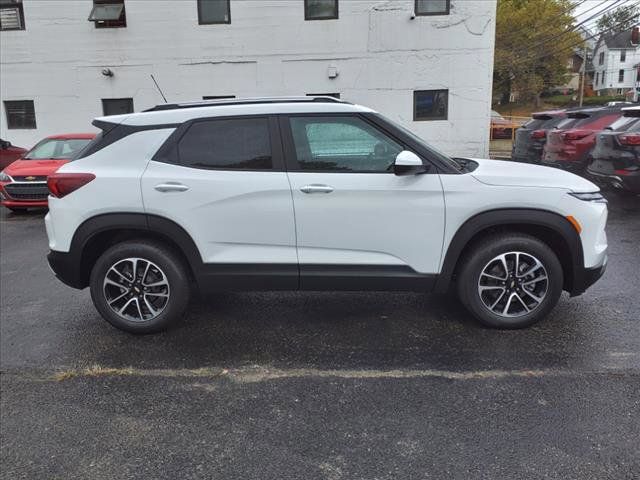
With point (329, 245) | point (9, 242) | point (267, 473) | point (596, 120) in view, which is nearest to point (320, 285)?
point (329, 245)

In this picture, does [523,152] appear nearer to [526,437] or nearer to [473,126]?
[473,126]

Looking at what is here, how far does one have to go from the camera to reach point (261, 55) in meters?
14.7

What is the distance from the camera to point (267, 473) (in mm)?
2643

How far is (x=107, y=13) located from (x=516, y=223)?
14266mm

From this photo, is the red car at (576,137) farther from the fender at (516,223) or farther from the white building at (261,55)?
Result: the fender at (516,223)

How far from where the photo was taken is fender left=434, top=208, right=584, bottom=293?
3920 millimetres

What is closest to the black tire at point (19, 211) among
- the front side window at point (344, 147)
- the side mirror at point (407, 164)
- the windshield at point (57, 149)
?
the windshield at point (57, 149)

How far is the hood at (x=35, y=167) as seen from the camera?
32.1ft

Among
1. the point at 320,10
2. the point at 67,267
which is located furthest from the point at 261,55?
the point at 67,267

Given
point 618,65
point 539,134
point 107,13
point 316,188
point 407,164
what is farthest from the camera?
point 618,65

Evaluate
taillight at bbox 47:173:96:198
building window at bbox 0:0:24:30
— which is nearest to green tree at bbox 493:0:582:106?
building window at bbox 0:0:24:30

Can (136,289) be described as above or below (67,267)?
below

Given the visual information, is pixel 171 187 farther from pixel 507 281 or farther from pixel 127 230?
pixel 507 281

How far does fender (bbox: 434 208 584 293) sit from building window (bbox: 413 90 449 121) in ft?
36.9
